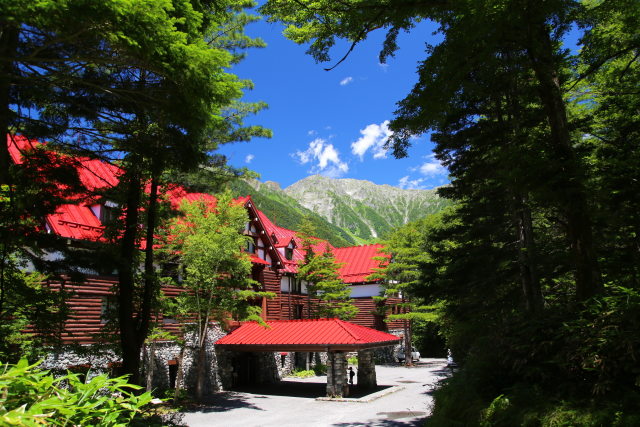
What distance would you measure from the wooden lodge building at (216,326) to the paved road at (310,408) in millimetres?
2334

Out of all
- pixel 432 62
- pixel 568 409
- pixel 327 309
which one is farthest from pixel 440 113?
pixel 327 309

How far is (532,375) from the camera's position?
5.75 metres

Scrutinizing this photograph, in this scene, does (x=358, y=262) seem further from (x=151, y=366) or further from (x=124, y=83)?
(x=124, y=83)

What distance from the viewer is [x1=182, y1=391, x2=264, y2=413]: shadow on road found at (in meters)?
18.7

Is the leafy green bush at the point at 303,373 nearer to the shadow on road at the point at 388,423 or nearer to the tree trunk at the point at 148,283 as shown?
the shadow on road at the point at 388,423

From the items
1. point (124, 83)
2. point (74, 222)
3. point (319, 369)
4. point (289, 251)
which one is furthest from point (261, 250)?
point (124, 83)

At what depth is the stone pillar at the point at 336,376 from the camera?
21.0 m

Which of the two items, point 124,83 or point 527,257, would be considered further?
point 527,257

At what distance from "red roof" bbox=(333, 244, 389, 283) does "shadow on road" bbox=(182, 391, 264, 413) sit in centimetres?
1777

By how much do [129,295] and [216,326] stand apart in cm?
1381

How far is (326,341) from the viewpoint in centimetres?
2133

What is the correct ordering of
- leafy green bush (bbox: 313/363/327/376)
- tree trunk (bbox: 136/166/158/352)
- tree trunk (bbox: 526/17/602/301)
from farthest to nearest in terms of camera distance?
leafy green bush (bbox: 313/363/327/376), tree trunk (bbox: 136/166/158/352), tree trunk (bbox: 526/17/602/301)

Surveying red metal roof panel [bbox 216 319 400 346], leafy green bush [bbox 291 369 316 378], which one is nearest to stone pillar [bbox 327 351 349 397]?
red metal roof panel [bbox 216 319 400 346]

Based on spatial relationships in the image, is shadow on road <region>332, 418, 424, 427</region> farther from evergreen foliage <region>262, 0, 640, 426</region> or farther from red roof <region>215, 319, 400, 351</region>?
red roof <region>215, 319, 400, 351</region>
